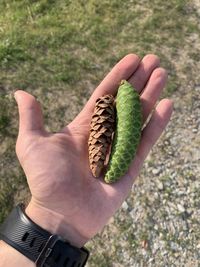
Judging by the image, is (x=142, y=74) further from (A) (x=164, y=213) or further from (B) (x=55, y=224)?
(B) (x=55, y=224)

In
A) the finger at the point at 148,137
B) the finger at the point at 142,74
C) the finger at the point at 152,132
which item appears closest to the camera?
the finger at the point at 148,137

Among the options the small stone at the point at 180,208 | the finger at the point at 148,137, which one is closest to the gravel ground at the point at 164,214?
the small stone at the point at 180,208

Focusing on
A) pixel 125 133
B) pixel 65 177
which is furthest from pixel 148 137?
pixel 65 177

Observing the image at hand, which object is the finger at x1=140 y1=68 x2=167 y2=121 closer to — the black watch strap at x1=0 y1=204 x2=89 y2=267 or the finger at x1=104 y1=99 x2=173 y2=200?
the finger at x1=104 y1=99 x2=173 y2=200

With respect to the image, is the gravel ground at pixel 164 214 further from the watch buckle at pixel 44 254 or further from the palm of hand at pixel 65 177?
the watch buckle at pixel 44 254

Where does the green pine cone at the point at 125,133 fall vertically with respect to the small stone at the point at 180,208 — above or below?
above

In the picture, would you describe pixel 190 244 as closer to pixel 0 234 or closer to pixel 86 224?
pixel 86 224

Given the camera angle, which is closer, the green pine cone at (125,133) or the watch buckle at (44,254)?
the watch buckle at (44,254)
